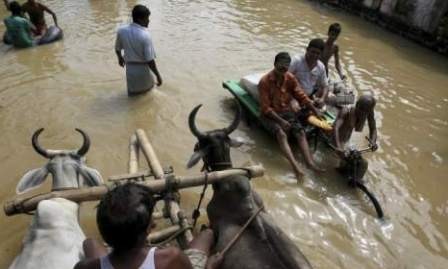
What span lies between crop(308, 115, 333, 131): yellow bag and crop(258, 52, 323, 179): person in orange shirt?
0.14 meters

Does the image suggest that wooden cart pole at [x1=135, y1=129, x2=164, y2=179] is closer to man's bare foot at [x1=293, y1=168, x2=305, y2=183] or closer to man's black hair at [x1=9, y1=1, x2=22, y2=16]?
man's bare foot at [x1=293, y1=168, x2=305, y2=183]

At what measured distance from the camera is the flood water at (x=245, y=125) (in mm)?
5164

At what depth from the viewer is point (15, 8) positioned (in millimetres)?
10055

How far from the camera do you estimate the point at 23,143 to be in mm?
6531

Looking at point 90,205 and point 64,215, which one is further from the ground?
point 64,215

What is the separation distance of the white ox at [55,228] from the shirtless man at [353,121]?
145 inches

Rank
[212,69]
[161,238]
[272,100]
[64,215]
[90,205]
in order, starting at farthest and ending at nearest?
[212,69] → [272,100] → [90,205] → [161,238] → [64,215]

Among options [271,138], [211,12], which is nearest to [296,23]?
[211,12]

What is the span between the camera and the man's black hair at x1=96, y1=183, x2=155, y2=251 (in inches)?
88.1

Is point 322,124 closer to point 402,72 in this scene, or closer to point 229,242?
point 229,242

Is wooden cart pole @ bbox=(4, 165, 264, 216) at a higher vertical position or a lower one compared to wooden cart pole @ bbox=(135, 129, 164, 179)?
higher

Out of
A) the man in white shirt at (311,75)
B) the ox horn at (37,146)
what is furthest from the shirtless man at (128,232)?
the man in white shirt at (311,75)

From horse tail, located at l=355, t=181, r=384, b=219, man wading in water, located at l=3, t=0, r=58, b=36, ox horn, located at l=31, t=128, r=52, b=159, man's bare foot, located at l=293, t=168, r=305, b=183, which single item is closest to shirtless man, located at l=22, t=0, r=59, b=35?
man wading in water, located at l=3, t=0, r=58, b=36

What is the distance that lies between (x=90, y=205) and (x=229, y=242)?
2.30 m
